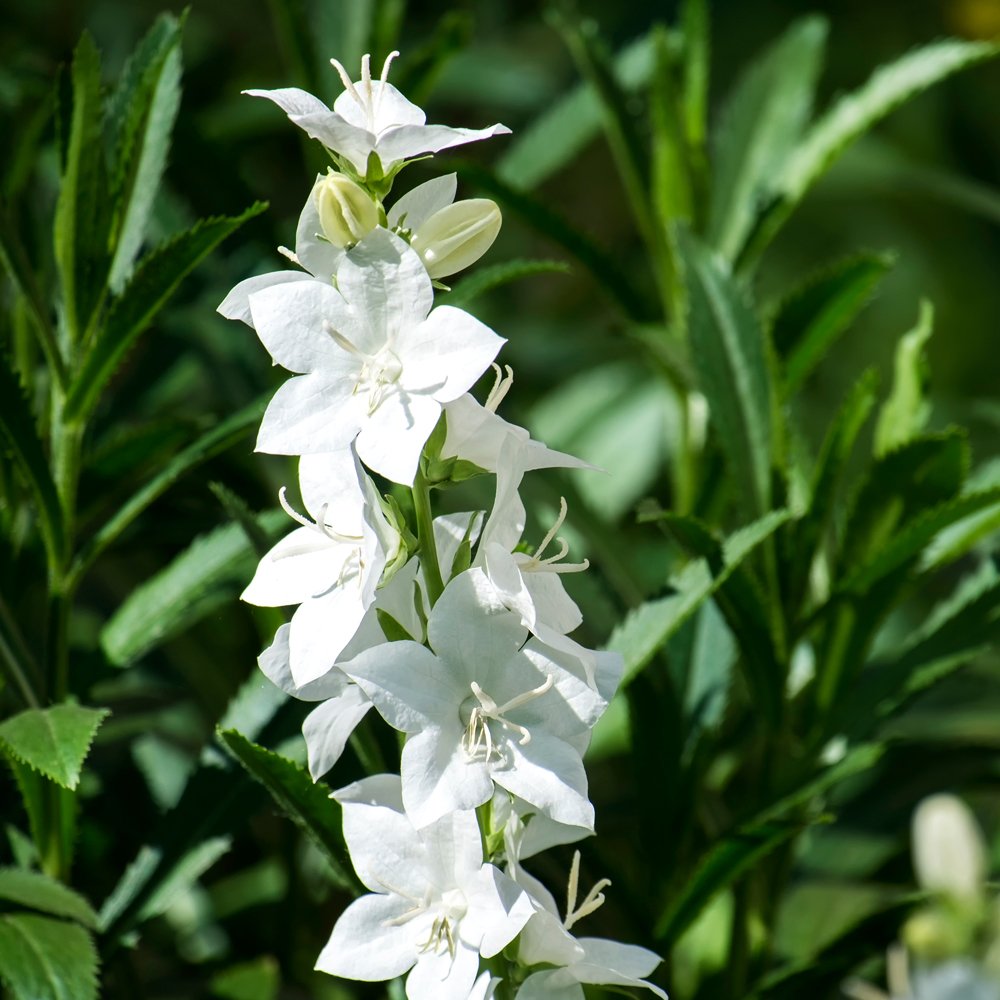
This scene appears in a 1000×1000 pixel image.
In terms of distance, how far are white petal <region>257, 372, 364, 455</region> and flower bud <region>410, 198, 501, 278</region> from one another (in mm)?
63

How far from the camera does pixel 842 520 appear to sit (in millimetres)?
730

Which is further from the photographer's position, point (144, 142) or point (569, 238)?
point (569, 238)

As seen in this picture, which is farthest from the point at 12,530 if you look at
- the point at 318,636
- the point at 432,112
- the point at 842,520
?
the point at 432,112

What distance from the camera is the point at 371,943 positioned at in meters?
0.44

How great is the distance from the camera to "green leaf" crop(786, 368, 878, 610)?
68 cm

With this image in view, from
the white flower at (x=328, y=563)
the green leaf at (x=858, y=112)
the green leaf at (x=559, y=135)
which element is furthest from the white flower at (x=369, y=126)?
the green leaf at (x=559, y=135)

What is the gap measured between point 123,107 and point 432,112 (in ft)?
3.45

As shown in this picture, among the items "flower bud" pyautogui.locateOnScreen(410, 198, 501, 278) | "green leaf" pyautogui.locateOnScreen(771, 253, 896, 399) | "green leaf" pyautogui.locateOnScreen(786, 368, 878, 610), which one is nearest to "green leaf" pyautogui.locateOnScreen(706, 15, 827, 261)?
"green leaf" pyautogui.locateOnScreen(771, 253, 896, 399)

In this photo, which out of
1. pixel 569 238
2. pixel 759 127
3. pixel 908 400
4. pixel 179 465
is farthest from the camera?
pixel 759 127

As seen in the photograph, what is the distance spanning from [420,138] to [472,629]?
0.18 meters

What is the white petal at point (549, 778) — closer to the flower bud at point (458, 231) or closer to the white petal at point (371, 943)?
the white petal at point (371, 943)

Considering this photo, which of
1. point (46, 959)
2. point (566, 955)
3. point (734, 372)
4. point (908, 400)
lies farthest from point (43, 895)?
point (908, 400)

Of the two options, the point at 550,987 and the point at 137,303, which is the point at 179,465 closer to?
the point at 137,303

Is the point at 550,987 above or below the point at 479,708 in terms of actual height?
below
